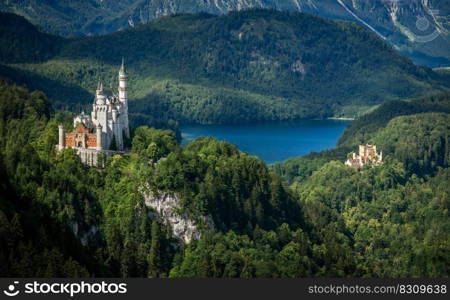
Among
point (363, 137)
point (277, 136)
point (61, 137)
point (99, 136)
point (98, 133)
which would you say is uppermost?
point (98, 133)

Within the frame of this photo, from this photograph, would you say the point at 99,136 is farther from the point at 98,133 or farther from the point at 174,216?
the point at 174,216

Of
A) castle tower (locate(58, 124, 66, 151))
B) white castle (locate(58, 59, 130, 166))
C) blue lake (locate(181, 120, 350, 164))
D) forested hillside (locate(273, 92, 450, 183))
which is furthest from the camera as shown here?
blue lake (locate(181, 120, 350, 164))

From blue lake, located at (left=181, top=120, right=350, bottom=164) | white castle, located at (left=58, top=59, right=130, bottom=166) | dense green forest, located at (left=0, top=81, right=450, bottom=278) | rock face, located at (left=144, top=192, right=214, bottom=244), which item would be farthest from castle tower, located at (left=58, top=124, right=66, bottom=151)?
blue lake, located at (left=181, top=120, right=350, bottom=164)

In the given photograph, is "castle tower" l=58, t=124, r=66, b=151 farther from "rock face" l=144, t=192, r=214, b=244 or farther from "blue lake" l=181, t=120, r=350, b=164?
"blue lake" l=181, t=120, r=350, b=164

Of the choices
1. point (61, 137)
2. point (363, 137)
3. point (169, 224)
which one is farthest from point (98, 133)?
point (363, 137)

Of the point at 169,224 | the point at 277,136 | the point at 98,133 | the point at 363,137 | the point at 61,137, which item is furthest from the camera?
the point at 277,136

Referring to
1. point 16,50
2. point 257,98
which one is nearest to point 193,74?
point 257,98

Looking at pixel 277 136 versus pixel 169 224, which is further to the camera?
pixel 277 136
